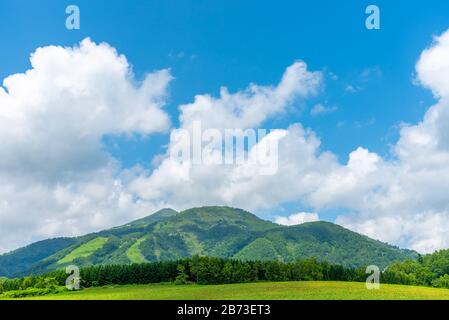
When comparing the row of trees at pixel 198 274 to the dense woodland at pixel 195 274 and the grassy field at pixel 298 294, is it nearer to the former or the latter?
the dense woodland at pixel 195 274

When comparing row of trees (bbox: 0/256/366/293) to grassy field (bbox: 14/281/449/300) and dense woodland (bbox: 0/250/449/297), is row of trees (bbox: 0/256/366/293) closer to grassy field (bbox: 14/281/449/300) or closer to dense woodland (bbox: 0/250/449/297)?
dense woodland (bbox: 0/250/449/297)

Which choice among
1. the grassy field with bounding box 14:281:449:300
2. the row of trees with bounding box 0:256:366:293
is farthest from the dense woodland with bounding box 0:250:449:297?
the grassy field with bounding box 14:281:449:300

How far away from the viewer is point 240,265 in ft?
497

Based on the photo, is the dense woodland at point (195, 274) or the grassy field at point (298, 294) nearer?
the grassy field at point (298, 294)

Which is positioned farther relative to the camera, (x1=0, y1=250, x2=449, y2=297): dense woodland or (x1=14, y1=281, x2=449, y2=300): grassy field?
(x1=0, y1=250, x2=449, y2=297): dense woodland

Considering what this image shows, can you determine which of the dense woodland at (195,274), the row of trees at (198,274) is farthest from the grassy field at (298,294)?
the row of trees at (198,274)

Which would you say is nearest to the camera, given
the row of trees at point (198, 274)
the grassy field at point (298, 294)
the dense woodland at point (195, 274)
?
the grassy field at point (298, 294)

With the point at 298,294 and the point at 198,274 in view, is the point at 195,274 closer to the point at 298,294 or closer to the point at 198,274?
the point at 198,274

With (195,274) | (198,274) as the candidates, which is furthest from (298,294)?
(195,274)

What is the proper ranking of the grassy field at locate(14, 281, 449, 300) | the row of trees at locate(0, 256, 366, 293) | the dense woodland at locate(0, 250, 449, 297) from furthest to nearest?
the row of trees at locate(0, 256, 366, 293) < the dense woodland at locate(0, 250, 449, 297) < the grassy field at locate(14, 281, 449, 300)

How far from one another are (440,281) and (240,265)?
94527 millimetres
